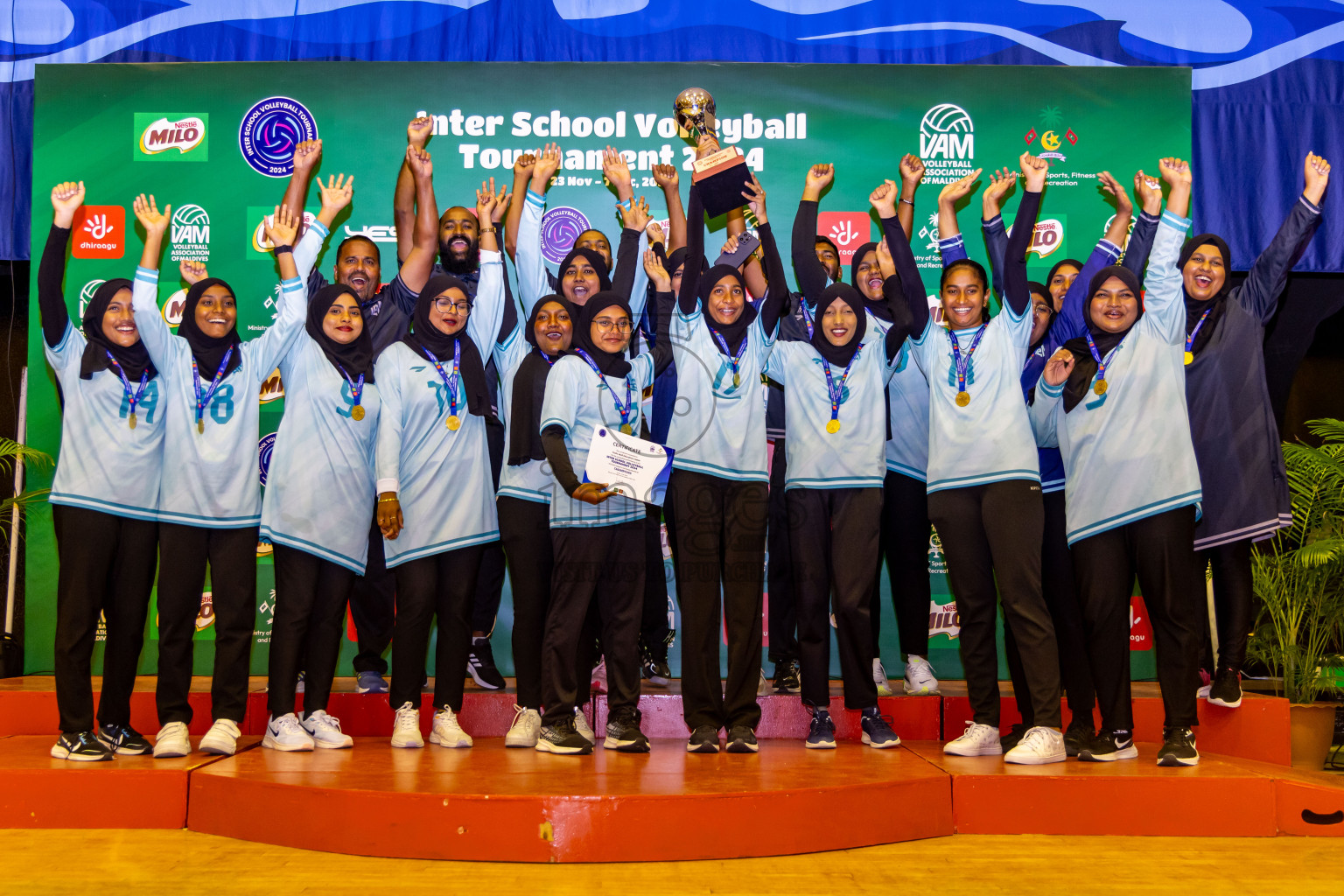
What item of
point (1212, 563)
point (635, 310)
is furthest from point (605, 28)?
point (1212, 563)

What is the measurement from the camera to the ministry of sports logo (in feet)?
18.4

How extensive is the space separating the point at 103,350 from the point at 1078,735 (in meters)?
4.06

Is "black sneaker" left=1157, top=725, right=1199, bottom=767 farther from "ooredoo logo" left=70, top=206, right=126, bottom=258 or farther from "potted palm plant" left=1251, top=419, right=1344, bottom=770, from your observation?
"ooredoo logo" left=70, top=206, right=126, bottom=258

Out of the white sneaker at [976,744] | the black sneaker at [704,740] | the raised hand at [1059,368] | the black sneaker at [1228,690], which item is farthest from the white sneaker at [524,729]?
the black sneaker at [1228,690]

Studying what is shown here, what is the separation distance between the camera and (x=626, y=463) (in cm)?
372

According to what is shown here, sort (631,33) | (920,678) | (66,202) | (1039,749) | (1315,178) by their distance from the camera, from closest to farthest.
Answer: (1039,749), (66,202), (1315,178), (920,678), (631,33)

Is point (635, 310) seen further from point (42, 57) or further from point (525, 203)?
point (42, 57)

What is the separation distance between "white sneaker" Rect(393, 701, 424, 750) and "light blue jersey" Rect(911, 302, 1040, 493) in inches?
87.4

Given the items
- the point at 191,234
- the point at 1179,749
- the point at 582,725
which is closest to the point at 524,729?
the point at 582,725

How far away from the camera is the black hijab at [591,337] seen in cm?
396

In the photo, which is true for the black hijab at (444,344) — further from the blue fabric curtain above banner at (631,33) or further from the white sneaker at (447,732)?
the blue fabric curtain above banner at (631,33)

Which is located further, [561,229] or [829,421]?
[561,229]

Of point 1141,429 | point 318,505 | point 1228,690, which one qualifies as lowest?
point 1228,690

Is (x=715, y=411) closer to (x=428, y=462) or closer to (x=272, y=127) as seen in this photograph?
(x=428, y=462)
